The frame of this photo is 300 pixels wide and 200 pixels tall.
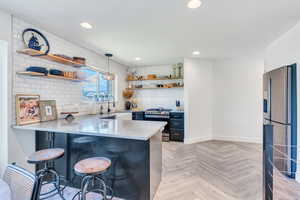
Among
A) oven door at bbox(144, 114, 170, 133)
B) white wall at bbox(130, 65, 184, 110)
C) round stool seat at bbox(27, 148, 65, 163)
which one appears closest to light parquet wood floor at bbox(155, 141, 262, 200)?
oven door at bbox(144, 114, 170, 133)

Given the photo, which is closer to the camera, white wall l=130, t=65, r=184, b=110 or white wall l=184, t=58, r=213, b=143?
white wall l=184, t=58, r=213, b=143

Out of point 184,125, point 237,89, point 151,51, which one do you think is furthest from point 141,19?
point 237,89

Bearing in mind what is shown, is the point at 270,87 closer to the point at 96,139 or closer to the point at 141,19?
the point at 141,19

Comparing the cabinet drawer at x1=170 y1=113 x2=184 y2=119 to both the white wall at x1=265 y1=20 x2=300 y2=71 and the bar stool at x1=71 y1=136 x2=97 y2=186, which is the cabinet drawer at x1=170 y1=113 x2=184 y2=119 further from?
the bar stool at x1=71 y1=136 x2=97 y2=186

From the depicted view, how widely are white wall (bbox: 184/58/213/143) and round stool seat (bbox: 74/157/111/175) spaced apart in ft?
10.5

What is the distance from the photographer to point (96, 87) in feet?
13.9

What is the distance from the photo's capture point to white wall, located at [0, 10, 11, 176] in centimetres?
212

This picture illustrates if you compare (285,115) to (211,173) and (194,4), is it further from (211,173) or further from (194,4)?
(194,4)

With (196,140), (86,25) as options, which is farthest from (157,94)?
(86,25)

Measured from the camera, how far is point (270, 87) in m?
2.86

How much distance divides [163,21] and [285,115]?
97.2 inches

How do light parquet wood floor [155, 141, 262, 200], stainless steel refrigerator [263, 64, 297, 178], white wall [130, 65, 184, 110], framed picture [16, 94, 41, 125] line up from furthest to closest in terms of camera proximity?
white wall [130, 65, 184, 110], stainless steel refrigerator [263, 64, 297, 178], framed picture [16, 94, 41, 125], light parquet wood floor [155, 141, 262, 200]

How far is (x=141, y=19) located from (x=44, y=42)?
5.96 feet

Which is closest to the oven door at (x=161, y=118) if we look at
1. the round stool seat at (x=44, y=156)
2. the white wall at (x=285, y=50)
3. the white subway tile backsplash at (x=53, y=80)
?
the white subway tile backsplash at (x=53, y=80)
